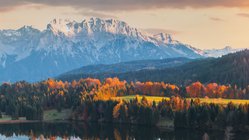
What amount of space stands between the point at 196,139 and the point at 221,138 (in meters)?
9.57

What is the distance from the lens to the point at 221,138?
19888 centimetres

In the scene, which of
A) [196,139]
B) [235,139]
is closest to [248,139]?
[235,139]

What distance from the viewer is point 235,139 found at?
194250 millimetres

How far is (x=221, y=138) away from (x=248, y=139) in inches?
410

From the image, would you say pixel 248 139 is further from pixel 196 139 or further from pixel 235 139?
pixel 196 139

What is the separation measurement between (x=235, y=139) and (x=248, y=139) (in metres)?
4.86

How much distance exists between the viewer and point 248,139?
194 m

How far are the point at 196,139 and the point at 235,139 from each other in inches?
588

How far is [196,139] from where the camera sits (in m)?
200
